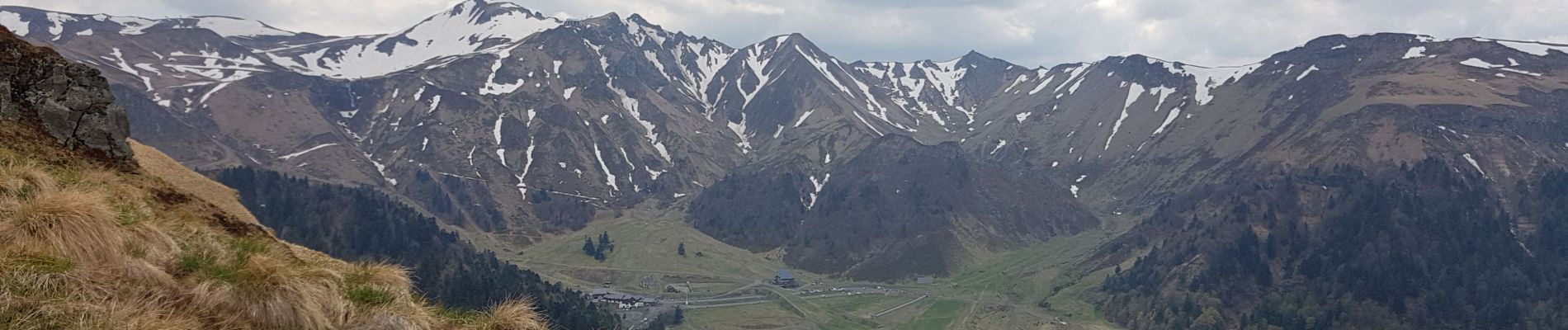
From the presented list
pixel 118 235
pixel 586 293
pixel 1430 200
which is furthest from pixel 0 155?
pixel 1430 200

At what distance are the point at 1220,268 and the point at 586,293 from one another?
4384 inches

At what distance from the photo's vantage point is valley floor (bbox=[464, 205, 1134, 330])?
147000mm

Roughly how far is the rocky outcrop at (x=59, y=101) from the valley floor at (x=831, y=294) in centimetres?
12088

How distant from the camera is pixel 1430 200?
162250 millimetres

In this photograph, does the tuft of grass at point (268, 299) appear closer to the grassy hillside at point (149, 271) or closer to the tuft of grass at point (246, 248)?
the grassy hillside at point (149, 271)

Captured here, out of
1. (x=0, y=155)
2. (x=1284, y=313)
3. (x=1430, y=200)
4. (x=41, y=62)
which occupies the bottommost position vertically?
(x=1284, y=313)

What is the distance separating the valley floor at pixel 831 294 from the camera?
482 feet

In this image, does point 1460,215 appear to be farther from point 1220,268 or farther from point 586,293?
point 586,293

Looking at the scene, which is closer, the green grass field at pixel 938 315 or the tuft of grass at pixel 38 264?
the tuft of grass at pixel 38 264

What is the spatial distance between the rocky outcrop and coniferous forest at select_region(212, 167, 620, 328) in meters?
101

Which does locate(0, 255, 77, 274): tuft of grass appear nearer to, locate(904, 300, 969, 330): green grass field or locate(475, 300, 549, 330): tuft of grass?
locate(475, 300, 549, 330): tuft of grass

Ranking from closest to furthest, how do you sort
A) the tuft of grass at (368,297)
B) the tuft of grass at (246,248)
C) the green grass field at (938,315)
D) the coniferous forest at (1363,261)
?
1. the tuft of grass at (368,297)
2. the tuft of grass at (246,248)
3. the coniferous forest at (1363,261)
4. the green grass field at (938,315)

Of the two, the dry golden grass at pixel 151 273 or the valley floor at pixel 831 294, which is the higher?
the dry golden grass at pixel 151 273

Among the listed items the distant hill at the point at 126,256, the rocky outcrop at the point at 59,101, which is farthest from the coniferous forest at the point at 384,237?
the distant hill at the point at 126,256
